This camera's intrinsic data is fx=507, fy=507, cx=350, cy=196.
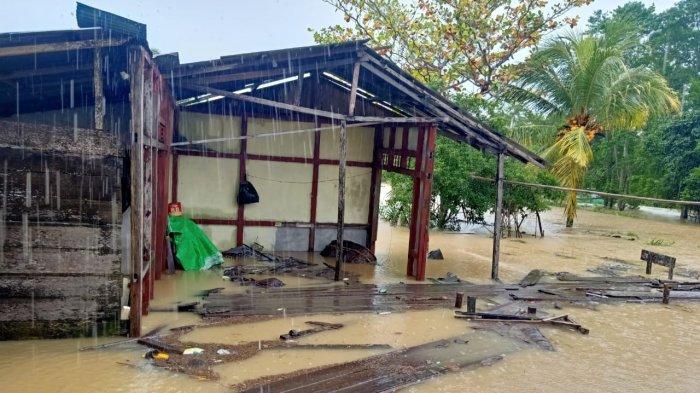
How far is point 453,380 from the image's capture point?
5.50 metres

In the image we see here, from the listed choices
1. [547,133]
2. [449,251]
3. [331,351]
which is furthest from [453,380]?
[547,133]

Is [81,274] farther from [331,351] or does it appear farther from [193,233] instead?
[193,233]

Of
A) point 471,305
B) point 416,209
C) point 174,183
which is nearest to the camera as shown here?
point 471,305

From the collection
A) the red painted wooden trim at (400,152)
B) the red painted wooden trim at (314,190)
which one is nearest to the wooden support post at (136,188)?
the red painted wooden trim at (400,152)

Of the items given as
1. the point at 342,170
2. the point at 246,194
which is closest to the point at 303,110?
the point at 342,170

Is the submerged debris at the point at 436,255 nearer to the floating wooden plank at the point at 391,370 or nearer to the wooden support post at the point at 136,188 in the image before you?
the floating wooden plank at the point at 391,370

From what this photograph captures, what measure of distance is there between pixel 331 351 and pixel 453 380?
146cm

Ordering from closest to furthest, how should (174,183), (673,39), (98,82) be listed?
(98,82), (174,183), (673,39)

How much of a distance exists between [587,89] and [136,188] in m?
17.4

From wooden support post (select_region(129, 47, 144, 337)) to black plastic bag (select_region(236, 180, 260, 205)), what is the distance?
5.43 meters

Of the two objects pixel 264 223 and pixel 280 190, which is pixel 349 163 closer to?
pixel 280 190

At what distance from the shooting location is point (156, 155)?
7.41 metres

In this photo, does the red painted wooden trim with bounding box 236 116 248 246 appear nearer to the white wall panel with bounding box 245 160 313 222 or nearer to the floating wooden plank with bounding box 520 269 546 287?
the white wall panel with bounding box 245 160 313 222

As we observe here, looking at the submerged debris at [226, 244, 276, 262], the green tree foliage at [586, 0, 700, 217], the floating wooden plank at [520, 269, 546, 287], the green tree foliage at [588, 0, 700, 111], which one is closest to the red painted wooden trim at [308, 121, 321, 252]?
the submerged debris at [226, 244, 276, 262]
